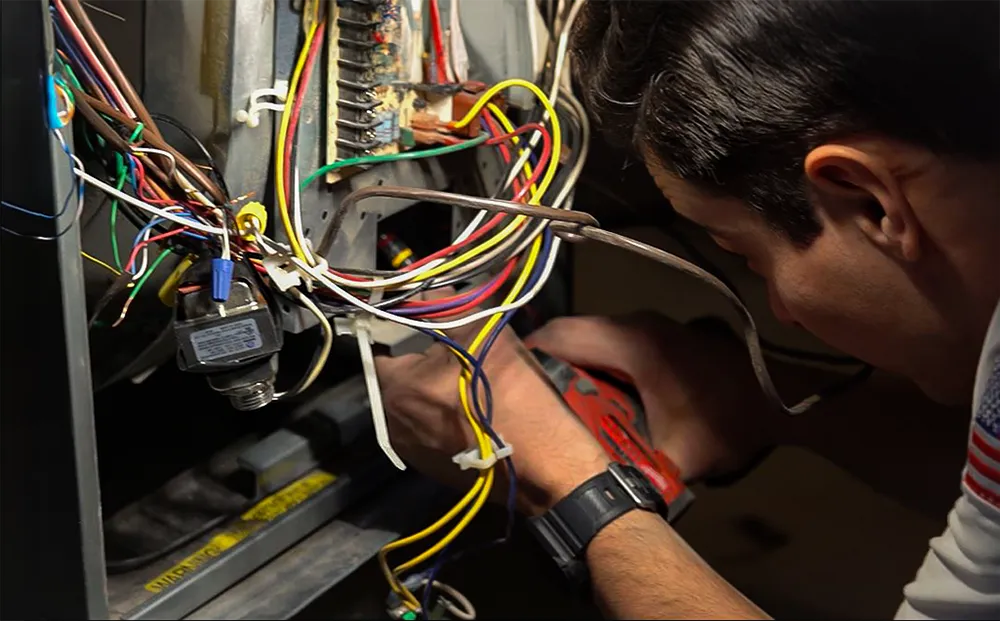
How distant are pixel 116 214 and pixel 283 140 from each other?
14cm

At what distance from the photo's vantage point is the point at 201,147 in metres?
0.69

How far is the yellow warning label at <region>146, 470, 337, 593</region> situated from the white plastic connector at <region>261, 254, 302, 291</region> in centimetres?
26

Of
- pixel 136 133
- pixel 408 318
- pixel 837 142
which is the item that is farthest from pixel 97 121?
pixel 837 142

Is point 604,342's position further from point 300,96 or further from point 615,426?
point 300,96

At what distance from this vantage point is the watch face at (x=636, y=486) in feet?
2.79

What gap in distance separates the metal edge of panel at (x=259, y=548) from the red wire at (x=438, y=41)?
373 mm

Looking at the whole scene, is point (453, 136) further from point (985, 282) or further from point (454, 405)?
point (985, 282)

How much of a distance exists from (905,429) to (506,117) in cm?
56

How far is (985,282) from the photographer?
Answer: 690 mm

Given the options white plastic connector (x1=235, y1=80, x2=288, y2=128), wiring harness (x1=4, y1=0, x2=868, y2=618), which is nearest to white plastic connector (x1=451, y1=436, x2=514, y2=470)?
wiring harness (x1=4, y1=0, x2=868, y2=618)

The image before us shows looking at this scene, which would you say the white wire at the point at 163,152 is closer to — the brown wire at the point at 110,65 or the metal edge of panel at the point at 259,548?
the brown wire at the point at 110,65

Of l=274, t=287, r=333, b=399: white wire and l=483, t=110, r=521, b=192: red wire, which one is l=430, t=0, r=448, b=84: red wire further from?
l=274, t=287, r=333, b=399: white wire

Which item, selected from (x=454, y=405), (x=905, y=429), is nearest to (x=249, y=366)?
(x=454, y=405)

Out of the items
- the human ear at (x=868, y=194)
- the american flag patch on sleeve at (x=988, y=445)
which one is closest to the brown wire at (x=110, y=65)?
the human ear at (x=868, y=194)
